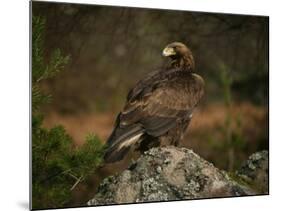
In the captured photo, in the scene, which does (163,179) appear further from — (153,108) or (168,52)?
(168,52)

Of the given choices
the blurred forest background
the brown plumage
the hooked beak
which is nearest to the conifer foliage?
the blurred forest background

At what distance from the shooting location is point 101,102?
5246 mm

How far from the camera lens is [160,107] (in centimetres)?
529

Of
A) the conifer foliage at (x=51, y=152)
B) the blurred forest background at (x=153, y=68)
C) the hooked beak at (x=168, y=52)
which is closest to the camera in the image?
the conifer foliage at (x=51, y=152)

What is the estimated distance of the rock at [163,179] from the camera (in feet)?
16.8

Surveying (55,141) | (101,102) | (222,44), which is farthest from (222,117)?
(55,141)

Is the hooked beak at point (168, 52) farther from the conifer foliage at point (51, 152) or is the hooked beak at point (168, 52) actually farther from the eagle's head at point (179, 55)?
the conifer foliage at point (51, 152)

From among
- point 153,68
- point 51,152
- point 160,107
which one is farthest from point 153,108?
point 51,152

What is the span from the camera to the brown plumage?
16.9 ft

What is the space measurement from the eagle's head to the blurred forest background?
0.05 metres

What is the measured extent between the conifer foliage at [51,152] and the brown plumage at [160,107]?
0.51 feet

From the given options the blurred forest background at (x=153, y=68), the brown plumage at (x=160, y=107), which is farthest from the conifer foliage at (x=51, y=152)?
the brown plumage at (x=160, y=107)

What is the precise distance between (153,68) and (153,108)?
1.03 feet

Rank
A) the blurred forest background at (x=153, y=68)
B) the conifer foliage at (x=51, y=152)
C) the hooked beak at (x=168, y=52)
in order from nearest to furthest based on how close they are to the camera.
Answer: the conifer foliage at (x=51, y=152), the blurred forest background at (x=153, y=68), the hooked beak at (x=168, y=52)
